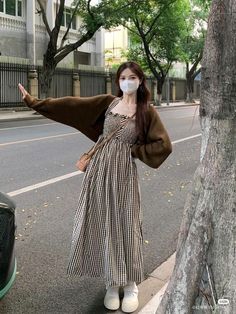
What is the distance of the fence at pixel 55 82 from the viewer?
2672cm

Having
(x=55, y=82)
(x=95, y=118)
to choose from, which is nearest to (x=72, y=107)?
(x=95, y=118)

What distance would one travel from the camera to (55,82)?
101 ft

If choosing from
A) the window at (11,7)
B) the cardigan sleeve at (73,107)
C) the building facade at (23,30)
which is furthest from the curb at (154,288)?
the window at (11,7)

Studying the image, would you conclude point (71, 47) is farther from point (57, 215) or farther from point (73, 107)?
point (73, 107)

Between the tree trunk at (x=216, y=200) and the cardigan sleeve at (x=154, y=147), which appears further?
the cardigan sleeve at (x=154, y=147)

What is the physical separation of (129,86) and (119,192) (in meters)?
0.75

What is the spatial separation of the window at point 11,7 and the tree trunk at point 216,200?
31464mm

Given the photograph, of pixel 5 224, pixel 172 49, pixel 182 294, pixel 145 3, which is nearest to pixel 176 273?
pixel 182 294

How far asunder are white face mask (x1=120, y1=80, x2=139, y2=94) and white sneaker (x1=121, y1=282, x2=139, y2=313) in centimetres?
139

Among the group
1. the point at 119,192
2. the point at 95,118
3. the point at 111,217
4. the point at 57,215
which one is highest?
the point at 95,118

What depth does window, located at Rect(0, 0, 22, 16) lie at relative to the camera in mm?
31961

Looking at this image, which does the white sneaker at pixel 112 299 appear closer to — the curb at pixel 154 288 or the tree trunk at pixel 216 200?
the curb at pixel 154 288

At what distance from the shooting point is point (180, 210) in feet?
21.4

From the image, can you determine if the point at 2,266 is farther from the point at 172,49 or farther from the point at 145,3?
the point at 172,49
